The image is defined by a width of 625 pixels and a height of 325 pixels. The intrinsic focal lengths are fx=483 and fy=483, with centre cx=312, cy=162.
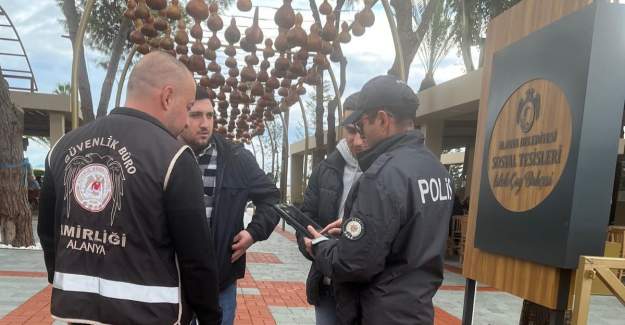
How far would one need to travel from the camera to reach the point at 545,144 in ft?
8.28

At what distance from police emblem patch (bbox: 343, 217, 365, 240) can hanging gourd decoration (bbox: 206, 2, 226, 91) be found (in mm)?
6556

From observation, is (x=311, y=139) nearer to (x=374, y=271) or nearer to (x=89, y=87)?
(x=89, y=87)

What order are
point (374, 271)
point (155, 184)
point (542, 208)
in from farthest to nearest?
point (542, 208)
point (374, 271)
point (155, 184)

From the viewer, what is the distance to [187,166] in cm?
154

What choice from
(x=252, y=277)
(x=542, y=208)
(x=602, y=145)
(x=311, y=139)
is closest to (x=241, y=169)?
(x=542, y=208)

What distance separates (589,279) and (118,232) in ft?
6.48

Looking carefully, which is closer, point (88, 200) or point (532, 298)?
point (88, 200)

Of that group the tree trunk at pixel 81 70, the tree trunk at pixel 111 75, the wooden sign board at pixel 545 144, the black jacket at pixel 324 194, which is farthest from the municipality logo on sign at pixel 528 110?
the tree trunk at pixel 111 75

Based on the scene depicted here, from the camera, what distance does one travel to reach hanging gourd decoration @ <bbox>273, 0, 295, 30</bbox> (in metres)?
6.26

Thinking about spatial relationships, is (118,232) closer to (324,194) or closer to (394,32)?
(324,194)

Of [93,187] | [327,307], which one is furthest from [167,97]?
[327,307]

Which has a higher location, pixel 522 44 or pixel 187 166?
pixel 522 44

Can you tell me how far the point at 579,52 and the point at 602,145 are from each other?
1.47 ft

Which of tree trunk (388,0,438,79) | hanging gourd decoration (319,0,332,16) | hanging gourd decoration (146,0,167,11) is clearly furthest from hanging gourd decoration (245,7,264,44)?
tree trunk (388,0,438,79)
